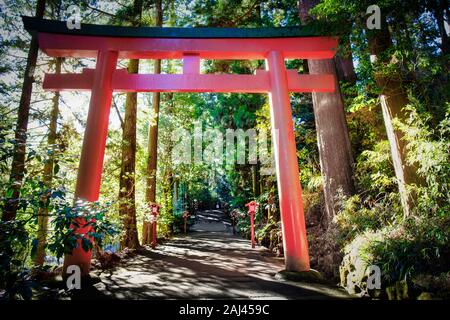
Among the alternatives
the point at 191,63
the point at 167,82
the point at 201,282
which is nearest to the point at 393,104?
the point at 191,63

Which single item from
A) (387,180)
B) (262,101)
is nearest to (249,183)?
(262,101)

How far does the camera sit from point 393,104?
4605 mm

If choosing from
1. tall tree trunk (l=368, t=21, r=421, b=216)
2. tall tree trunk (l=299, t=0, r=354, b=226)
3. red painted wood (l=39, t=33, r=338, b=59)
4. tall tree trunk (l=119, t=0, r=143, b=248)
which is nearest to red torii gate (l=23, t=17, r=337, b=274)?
red painted wood (l=39, t=33, r=338, b=59)

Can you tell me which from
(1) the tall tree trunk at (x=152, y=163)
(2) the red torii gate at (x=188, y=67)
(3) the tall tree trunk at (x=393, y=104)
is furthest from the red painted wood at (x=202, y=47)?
(1) the tall tree trunk at (x=152, y=163)

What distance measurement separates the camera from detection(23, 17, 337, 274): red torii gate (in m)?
4.55

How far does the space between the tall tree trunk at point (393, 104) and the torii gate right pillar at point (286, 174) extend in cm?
168

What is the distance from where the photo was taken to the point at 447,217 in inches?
127

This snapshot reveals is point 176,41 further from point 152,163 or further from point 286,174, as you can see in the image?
point 152,163

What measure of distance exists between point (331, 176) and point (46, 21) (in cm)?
660

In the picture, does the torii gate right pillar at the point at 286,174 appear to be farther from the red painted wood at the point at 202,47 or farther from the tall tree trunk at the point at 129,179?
the tall tree trunk at the point at 129,179

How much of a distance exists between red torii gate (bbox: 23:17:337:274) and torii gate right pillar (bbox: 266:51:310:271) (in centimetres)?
2

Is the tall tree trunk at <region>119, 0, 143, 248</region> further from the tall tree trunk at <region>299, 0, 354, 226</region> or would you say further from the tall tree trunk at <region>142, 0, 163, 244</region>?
the tall tree trunk at <region>299, 0, 354, 226</region>

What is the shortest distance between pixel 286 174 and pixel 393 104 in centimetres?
242
